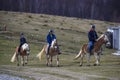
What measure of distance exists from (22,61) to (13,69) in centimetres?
272

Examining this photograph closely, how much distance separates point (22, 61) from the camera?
120 feet

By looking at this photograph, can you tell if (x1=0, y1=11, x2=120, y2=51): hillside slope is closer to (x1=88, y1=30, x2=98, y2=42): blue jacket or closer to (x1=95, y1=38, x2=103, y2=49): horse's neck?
(x1=95, y1=38, x2=103, y2=49): horse's neck

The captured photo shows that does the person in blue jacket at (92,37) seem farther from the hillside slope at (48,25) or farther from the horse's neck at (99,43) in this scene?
Answer: the hillside slope at (48,25)

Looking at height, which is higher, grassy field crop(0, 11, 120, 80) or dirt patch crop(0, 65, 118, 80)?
grassy field crop(0, 11, 120, 80)

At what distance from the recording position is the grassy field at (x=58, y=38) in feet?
110

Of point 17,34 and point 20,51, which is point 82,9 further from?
point 20,51

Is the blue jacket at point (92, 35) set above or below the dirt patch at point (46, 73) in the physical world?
above

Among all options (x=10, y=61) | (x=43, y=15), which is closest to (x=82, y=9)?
(x=43, y=15)

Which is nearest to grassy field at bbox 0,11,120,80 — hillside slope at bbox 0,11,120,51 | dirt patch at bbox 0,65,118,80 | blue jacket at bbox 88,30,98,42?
hillside slope at bbox 0,11,120,51

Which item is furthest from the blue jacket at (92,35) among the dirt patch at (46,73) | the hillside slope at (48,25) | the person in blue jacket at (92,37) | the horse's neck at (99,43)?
the hillside slope at (48,25)

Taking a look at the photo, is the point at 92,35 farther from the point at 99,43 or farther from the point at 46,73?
the point at 46,73

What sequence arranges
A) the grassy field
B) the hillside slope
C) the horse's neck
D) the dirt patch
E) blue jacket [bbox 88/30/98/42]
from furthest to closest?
1. the hillside slope
2. the horse's neck
3. blue jacket [bbox 88/30/98/42]
4. the grassy field
5. the dirt patch

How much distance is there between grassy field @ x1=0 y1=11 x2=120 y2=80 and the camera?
33500 mm

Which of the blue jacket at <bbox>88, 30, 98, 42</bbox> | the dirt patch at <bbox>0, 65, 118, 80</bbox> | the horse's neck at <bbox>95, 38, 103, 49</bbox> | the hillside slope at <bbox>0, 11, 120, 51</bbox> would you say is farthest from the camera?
the hillside slope at <bbox>0, 11, 120, 51</bbox>
